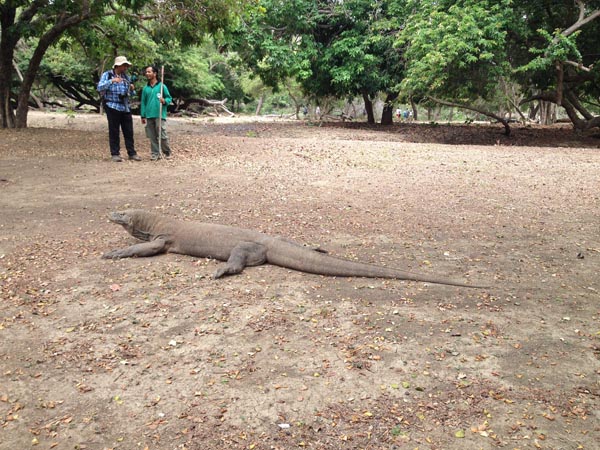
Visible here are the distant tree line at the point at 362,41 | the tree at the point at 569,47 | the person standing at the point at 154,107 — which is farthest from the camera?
the tree at the point at 569,47

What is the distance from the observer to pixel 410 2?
16.1 meters

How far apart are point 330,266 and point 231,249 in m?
0.88

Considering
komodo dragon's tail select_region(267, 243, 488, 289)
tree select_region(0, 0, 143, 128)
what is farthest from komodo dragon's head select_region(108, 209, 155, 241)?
tree select_region(0, 0, 143, 128)

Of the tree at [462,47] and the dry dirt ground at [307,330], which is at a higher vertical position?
the tree at [462,47]

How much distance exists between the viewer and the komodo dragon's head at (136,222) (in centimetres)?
466

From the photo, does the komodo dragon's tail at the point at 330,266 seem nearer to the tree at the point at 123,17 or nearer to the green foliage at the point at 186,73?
the tree at the point at 123,17

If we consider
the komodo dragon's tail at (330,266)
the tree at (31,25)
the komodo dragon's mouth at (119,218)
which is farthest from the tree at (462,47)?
the komodo dragon's mouth at (119,218)

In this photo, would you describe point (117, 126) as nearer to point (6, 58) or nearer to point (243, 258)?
point (243, 258)

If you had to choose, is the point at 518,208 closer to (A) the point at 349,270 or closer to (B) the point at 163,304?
(A) the point at 349,270

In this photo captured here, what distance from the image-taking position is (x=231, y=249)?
423cm

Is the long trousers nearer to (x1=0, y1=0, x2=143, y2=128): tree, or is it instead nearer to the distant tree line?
the distant tree line

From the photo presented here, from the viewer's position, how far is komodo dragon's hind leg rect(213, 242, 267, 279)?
3.98 m

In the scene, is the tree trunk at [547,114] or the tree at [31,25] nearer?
the tree at [31,25]

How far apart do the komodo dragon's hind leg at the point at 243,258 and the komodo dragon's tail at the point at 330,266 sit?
0.08m
